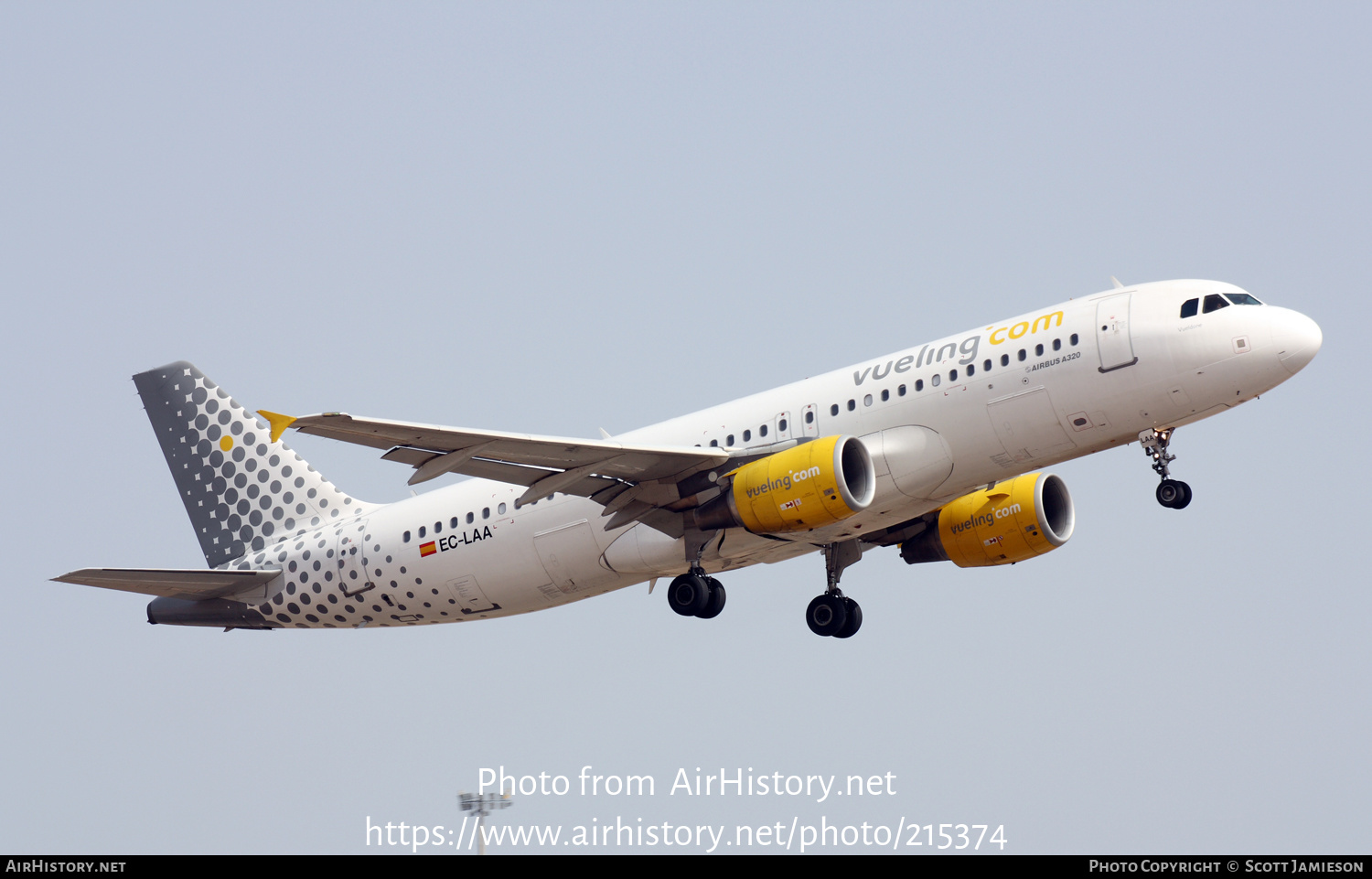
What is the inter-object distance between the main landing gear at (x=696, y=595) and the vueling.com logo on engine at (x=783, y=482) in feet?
8.78

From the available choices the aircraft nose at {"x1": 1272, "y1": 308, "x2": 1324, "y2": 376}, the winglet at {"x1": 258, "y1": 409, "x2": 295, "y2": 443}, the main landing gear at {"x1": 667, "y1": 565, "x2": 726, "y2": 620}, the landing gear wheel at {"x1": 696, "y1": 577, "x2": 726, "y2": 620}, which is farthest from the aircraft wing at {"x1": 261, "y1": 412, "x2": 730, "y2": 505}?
the aircraft nose at {"x1": 1272, "y1": 308, "x2": 1324, "y2": 376}

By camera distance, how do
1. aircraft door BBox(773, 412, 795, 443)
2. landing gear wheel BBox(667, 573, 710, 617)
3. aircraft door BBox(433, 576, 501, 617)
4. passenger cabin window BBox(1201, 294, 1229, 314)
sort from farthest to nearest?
aircraft door BBox(433, 576, 501, 617) < landing gear wheel BBox(667, 573, 710, 617) < aircraft door BBox(773, 412, 795, 443) < passenger cabin window BBox(1201, 294, 1229, 314)

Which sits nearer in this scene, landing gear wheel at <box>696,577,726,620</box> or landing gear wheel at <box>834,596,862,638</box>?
landing gear wheel at <box>696,577,726,620</box>

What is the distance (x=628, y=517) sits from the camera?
33.5m

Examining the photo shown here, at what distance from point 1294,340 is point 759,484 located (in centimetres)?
1019

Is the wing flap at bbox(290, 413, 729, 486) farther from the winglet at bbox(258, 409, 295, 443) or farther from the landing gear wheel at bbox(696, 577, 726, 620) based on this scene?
the landing gear wheel at bbox(696, 577, 726, 620)

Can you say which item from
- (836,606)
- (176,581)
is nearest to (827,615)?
(836,606)

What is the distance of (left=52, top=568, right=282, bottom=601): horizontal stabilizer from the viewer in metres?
34.6

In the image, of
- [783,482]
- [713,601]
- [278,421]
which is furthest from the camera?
[713,601]

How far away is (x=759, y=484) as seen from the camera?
31625 mm

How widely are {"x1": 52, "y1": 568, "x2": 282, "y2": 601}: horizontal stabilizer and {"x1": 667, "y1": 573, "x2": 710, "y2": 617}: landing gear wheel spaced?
10259 millimetres

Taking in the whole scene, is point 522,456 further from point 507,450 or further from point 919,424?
point 919,424

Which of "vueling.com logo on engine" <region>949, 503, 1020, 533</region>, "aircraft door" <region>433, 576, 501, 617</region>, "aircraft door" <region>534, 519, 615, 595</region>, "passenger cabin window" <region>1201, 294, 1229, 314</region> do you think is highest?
"passenger cabin window" <region>1201, 294, 1229, 314</region>
